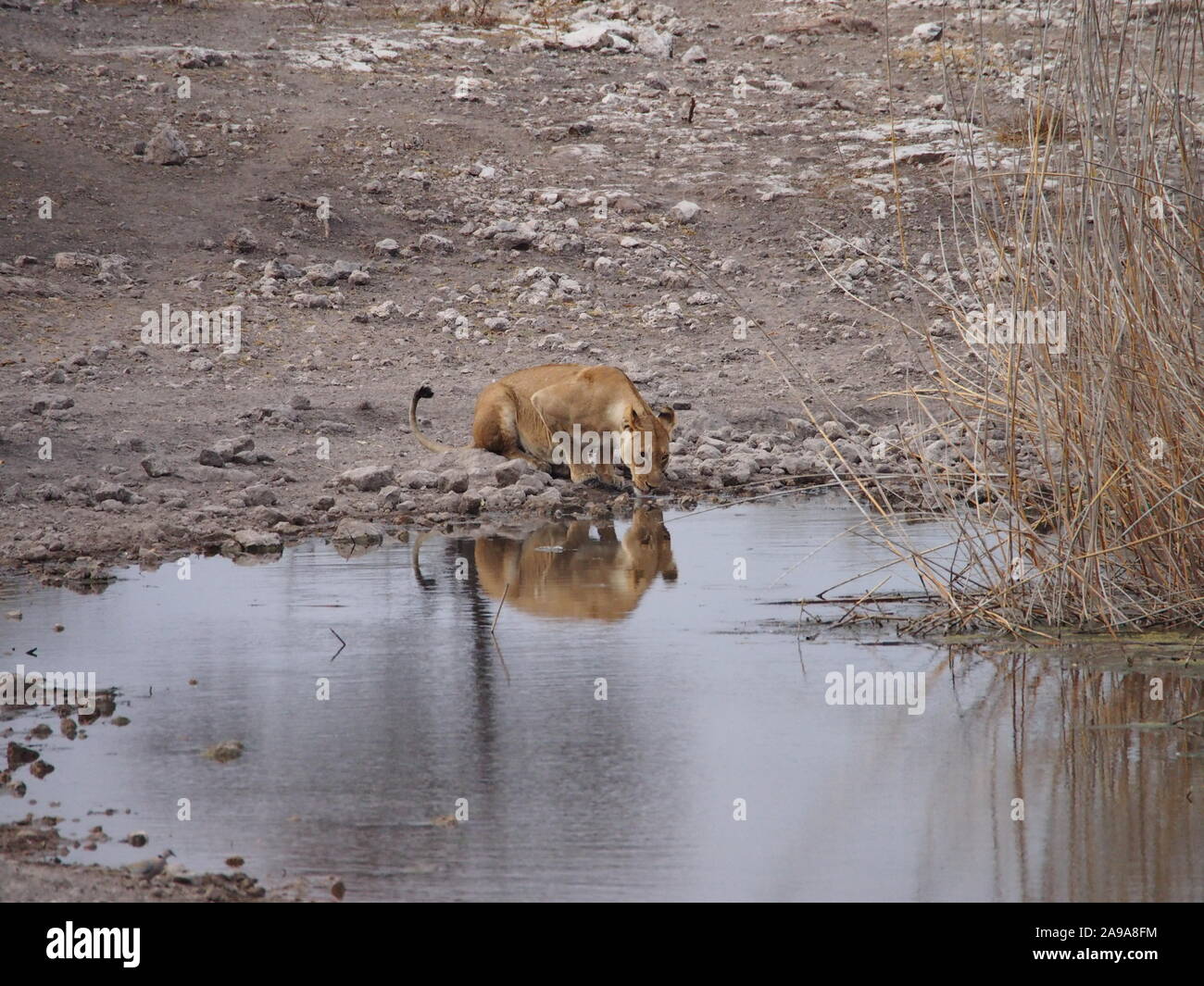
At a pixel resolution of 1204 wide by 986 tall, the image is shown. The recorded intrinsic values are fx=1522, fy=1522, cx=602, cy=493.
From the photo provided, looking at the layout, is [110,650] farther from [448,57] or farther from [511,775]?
[448,57]

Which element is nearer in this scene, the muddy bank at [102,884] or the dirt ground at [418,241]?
the muddy bank at [102,884]

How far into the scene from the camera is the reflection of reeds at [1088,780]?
12.7 feet

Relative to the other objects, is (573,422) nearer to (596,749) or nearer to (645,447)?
(645,447)

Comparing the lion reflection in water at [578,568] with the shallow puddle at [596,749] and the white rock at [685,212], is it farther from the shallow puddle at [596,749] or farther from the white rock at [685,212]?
the white rock at [685,212]

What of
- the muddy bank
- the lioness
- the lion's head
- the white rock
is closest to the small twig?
the muddy bank

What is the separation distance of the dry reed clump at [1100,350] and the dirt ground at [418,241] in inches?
76.0

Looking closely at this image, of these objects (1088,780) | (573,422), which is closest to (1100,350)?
(1088,780)

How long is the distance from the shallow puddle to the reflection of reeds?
0.04 ft

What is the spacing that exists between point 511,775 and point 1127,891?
73.2 inches

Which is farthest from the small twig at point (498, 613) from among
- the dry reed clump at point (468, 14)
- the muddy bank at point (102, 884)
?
the dry reed clump at point (468, 14)

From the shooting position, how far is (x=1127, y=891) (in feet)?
12.4

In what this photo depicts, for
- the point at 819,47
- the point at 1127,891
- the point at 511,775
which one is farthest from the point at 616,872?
the point at 819,47

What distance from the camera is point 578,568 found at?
321 inches

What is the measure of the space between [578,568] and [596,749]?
3.19 metres
